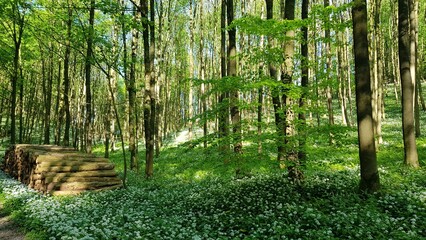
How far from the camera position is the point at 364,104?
383 inches

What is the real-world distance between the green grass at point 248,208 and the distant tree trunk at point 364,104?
1.73ft

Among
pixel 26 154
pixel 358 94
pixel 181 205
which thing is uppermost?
pixel 358 94

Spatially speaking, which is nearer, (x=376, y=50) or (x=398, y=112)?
(x=376, y=50)

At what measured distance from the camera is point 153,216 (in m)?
9.43

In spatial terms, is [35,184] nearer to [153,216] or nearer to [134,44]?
[153,216]

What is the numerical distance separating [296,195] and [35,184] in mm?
12110

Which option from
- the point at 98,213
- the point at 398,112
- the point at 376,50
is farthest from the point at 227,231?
the point at 398,112

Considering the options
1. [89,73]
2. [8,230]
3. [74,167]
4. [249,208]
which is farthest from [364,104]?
[89,73]

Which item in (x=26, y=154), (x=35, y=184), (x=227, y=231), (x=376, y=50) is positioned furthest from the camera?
(x=376, y=50)

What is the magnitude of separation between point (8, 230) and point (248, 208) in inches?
293

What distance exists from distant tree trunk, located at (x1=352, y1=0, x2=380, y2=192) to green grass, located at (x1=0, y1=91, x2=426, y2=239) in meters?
0.53

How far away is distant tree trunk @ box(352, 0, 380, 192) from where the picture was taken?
31.6ft

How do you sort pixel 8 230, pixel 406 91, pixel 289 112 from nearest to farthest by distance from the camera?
pixel 8 230
pixel 289 112
pixel 406 91

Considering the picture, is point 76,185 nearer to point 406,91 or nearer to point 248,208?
point 248,208
